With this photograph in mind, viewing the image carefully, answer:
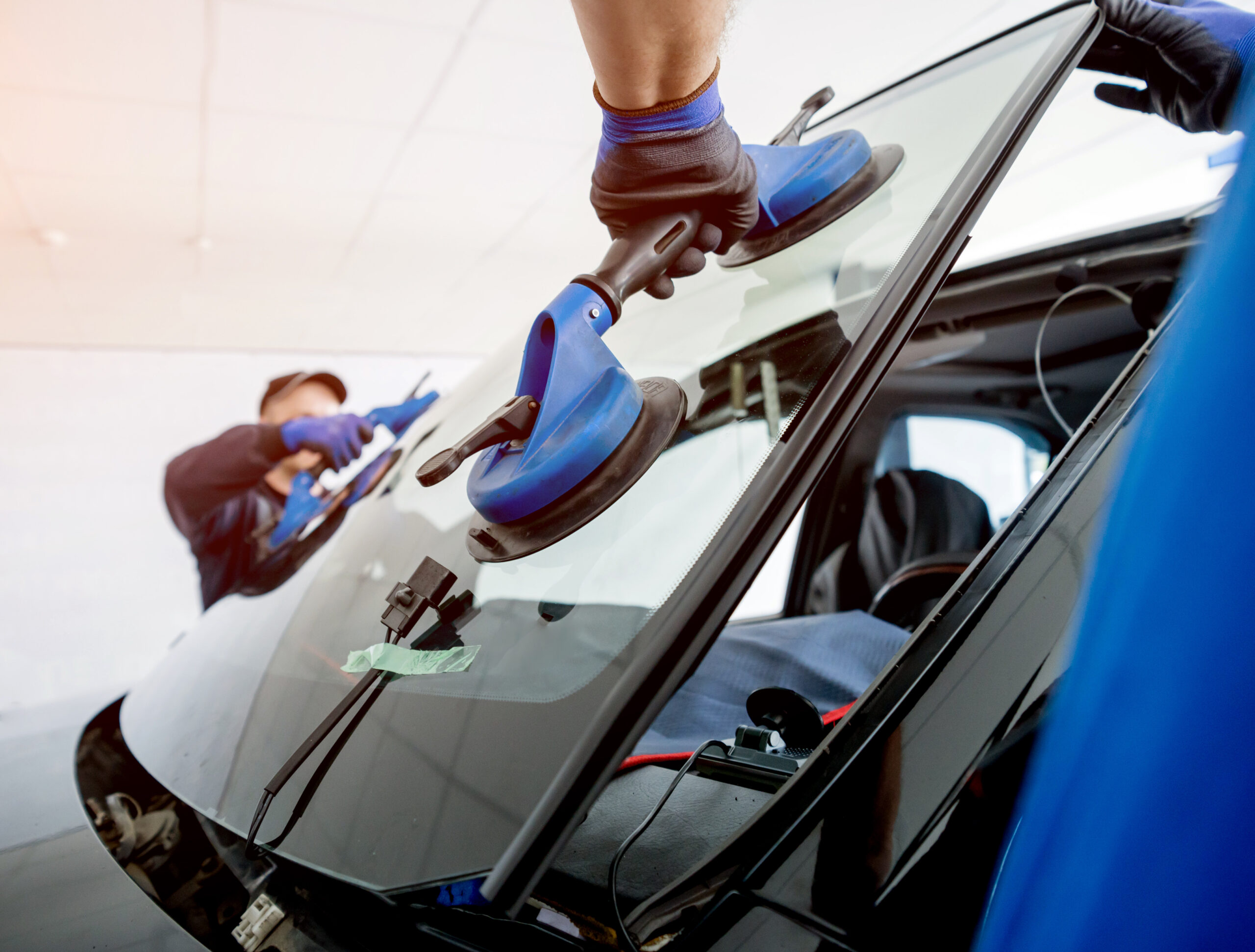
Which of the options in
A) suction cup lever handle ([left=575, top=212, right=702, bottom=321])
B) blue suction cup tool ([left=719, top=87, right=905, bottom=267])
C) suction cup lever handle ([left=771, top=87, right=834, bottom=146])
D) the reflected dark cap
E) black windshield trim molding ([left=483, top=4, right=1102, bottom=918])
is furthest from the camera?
the reflected dark cap

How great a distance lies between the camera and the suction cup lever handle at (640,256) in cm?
68

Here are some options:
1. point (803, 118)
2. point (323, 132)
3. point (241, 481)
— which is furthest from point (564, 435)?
point (323, 132)

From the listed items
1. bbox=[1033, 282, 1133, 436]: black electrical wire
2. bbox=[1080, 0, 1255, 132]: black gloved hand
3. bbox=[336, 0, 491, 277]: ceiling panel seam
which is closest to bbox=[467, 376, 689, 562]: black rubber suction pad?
bbox=[1080, 0, 1255, 132]: black gloved hand

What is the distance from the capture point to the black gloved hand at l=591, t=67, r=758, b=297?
0.69 metres

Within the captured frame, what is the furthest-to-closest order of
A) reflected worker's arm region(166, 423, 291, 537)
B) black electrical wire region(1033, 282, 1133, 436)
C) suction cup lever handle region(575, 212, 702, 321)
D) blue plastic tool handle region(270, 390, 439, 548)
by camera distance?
reflected worker's arm region(166, 423, 291, 537) → blue plastic tool handle region(270, 390, 439, 548) → black electrical wire region(1033, 282, 1133, 436) → suction cup lever handle region(575, 212, 702, 321)

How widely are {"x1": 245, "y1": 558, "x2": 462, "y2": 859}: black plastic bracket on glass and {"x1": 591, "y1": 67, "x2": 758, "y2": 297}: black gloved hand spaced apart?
0.35m

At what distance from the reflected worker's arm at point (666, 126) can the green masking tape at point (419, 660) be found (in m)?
0.38

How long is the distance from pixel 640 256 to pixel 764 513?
0.32 metres

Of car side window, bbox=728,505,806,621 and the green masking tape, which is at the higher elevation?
the green masking tape

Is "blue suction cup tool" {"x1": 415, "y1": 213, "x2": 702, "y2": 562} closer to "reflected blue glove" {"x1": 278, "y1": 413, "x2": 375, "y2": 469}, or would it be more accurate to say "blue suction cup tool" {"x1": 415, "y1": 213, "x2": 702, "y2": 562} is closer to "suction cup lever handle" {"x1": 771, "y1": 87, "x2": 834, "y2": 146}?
"suction cup lever handle" {"x1": 771, "y1": 87, "x2": 834, "y2": 146}

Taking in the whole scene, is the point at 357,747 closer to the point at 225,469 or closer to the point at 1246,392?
the point at 1246,392

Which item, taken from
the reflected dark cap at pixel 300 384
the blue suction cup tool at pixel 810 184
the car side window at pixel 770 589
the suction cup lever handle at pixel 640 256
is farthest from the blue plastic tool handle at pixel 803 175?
the reflected dark cap at pixel 300 384

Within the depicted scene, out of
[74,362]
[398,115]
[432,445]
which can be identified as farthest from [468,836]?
[74,362]

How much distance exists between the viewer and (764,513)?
0.49 m
